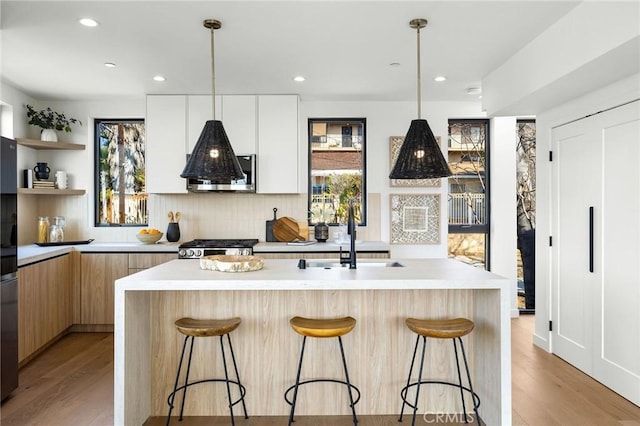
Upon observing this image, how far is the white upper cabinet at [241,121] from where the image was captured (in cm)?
462

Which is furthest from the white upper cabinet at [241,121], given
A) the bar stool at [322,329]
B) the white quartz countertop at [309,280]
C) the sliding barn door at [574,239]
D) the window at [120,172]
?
the sliding barn door at [574,239]

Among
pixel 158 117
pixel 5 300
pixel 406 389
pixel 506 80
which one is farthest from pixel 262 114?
pixel 406 389

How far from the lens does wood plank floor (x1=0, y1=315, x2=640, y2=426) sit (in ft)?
8.71

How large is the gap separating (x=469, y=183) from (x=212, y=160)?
11.7 feet

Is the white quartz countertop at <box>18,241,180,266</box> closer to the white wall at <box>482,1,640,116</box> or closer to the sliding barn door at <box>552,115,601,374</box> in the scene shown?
the white wall at <box>482,1,640,116</box>

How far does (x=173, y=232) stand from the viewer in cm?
475

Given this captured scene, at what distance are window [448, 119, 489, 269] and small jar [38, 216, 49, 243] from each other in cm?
455

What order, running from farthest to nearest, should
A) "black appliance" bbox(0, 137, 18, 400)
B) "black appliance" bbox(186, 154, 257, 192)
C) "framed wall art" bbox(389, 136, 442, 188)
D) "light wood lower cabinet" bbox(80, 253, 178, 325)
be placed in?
1. "framed wall art" bbox(389, 136, 442, 188)
2. "black appliance" bbox(186, 154, 257, 192)
3. "light wood lower cabinet" bbox(80, 253, 178, 325)
4. "black appliance" bbox(0, 137, 18, 400)

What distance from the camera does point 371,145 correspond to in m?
5.01

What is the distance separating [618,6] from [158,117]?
13.3ft

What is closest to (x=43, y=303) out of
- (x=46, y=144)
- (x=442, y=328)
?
(x=46, y=144)

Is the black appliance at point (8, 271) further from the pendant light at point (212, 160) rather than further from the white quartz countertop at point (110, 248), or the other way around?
the pendant light at point (212, 160)

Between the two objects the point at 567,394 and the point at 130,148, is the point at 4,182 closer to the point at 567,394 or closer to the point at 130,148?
the point at 130,148

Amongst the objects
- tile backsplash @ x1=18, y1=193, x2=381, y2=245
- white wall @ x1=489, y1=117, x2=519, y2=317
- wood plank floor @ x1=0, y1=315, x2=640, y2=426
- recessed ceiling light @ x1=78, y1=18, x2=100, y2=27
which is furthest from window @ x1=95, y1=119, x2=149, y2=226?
white wall @ x1=489, y1=117, x2=519, y2=317
